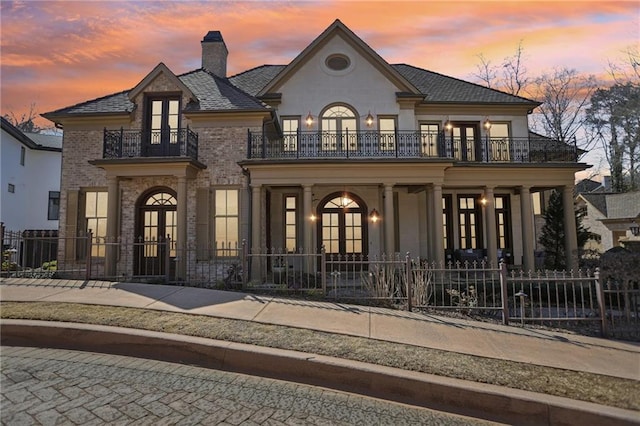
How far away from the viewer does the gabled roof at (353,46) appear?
15219 mm

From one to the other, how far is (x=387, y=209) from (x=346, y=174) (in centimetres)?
194

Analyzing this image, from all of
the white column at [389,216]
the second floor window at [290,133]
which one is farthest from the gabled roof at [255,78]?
the white column at [389,216]

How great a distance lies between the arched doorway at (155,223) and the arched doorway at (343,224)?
19.2 ft

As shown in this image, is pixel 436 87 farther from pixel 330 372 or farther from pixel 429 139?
pixel 330 372

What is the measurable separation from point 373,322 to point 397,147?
8276 mm

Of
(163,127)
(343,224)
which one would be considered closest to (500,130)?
(343,224)

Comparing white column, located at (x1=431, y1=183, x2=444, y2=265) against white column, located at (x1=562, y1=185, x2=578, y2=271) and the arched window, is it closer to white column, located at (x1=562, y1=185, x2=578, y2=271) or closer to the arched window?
the arched window

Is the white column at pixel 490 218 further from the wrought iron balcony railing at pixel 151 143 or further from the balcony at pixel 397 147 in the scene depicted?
the wrought iron balcony railing at pixel 151 143

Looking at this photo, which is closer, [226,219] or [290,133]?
[226,219]

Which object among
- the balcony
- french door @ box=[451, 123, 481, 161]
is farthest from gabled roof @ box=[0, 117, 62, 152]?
french door @ box=[451, 123, 481, 161]

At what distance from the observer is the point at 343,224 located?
15.7 meters

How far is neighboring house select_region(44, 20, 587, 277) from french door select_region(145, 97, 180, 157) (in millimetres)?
42

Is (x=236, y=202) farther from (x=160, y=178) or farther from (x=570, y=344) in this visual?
(x=570, y=344)

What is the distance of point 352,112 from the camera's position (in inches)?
609
